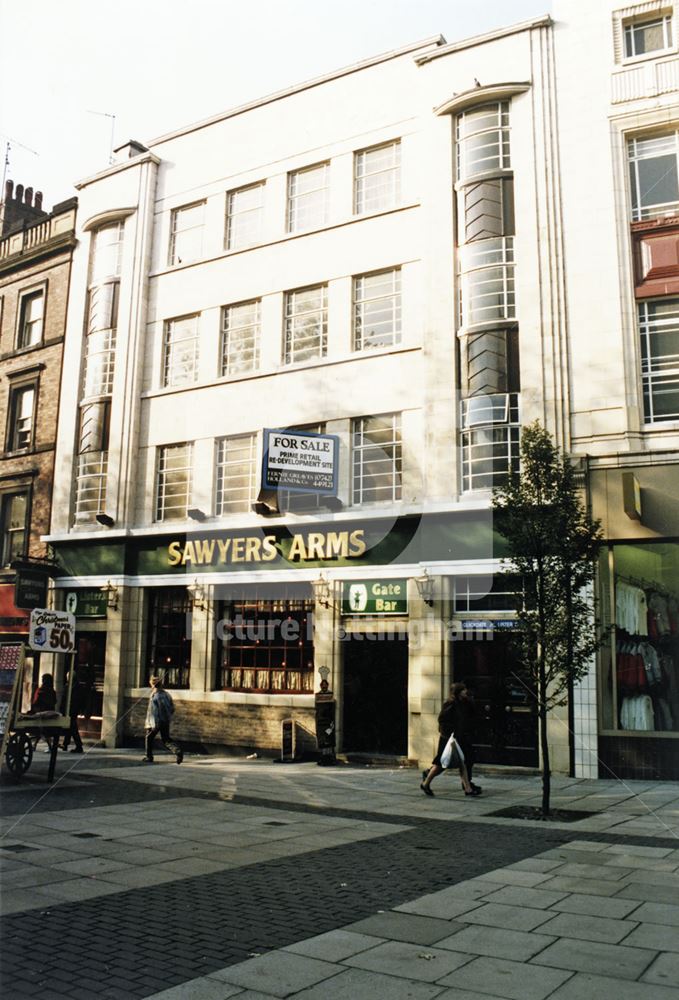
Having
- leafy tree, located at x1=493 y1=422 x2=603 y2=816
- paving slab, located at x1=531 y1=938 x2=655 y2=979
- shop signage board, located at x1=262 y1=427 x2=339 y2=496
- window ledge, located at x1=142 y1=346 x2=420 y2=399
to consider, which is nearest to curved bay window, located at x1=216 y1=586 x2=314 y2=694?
shop signage board, located at x1=262 y1=427 x2=339 y2=496

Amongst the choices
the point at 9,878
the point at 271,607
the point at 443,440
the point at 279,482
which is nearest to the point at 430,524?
the point at 443,440

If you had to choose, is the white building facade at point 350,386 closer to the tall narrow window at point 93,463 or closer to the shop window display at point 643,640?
the tall narrow window at point 93,463

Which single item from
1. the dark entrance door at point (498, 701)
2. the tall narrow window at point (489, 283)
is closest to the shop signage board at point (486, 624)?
the dark entrance door at point (498, 701)

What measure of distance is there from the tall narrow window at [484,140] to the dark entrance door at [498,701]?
1046 cm

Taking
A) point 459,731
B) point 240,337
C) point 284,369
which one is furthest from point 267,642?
point 240,337

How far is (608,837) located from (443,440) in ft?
32.2

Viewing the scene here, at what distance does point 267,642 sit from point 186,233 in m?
12.0

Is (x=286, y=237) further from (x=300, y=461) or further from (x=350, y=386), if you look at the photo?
(x=300, y=461)

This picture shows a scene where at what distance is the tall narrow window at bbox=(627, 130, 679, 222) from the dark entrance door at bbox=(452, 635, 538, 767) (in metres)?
9.30

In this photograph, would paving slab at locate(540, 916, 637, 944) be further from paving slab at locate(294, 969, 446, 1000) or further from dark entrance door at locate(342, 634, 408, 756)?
dark entrance door at locate(342, 634, 408, 756)

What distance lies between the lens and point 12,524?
26797mm

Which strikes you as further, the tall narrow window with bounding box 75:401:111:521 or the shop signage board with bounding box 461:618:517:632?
the tall narrow window with bounding box 75:401:111:521

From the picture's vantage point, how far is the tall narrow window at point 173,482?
23.0 metres

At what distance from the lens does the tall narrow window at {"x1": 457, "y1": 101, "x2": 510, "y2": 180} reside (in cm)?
1922
